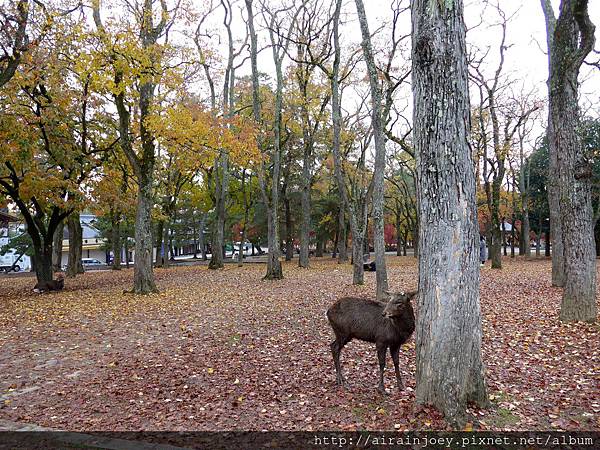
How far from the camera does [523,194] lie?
30047 mm

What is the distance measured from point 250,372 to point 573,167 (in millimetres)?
6620

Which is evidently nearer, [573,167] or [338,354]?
[338,354]

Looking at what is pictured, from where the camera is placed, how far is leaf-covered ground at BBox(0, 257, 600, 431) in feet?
14.0

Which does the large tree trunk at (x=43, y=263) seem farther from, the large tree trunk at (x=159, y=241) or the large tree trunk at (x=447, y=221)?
the large tree trunk at (x=447, y=221)

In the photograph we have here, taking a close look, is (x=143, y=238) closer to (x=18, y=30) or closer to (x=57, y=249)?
(x=18, y=30)

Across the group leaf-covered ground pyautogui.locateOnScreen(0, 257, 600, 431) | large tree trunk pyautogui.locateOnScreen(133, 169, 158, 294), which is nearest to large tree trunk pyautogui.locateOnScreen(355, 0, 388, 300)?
leaf-covered ground pyautogui.locateOnScreen(0, 257, 600, 431)

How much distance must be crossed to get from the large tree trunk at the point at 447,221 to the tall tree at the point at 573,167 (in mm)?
4756

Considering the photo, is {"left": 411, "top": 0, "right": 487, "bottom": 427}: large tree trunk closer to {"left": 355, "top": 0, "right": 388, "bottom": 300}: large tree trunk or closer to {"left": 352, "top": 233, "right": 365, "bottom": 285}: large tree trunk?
{"left": 355, "top": 0, "right": 388, "bottom": 300}: large tree trunk

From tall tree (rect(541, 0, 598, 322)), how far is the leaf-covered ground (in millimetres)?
653

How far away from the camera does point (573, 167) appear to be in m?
7.83

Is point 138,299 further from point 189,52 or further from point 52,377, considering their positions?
point 189,52

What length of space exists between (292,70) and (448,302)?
21079mm

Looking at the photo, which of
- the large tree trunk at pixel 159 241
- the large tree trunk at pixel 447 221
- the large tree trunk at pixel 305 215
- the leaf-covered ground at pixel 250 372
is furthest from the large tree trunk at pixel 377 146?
the large tree trunk at pixel 159 241

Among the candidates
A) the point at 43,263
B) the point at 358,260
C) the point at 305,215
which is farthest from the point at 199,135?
the point at 305,215
